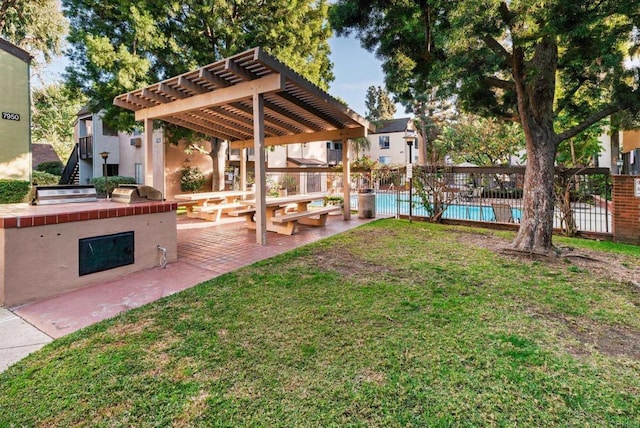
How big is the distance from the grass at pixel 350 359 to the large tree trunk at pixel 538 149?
1579 millimetres

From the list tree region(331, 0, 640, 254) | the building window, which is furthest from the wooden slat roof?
the building window

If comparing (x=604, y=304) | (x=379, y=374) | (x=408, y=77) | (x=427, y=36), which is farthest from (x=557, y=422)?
(x=408, y=77)

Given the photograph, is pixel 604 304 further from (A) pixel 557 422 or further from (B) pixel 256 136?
(B) pixel 256 136

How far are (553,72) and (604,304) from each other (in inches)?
163

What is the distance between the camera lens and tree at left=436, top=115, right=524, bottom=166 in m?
17.8

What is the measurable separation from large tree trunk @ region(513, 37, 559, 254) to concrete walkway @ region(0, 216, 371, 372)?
4208 millimetres

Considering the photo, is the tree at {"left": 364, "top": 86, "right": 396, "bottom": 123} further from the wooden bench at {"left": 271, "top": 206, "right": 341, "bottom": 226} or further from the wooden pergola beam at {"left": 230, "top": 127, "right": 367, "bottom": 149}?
the wooden bench at {"left": 271, "top": 206, "right": 341, "bottom": 226}

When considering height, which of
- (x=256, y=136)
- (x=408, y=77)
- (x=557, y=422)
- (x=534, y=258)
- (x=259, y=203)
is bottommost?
(x=557, y=422)

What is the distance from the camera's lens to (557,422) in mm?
1873

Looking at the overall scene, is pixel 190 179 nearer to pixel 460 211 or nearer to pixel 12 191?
pixel 12 191

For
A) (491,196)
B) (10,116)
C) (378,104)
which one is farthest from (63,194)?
(378,104)

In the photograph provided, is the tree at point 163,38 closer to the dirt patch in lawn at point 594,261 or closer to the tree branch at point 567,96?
the tree branch at point 567,96

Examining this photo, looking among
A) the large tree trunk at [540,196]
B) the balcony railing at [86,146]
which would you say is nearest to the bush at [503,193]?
the large tree trunk at [540,196]

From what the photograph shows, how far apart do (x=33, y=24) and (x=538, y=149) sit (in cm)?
2296
